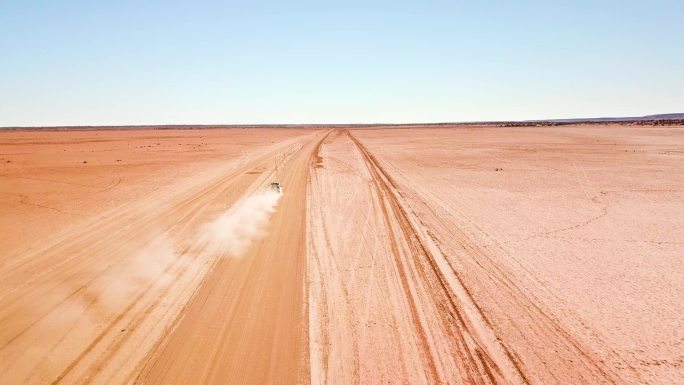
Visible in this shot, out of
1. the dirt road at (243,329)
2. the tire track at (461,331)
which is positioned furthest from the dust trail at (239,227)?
the tire track at (461,331)

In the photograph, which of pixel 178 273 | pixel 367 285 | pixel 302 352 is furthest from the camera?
pixel 178 273

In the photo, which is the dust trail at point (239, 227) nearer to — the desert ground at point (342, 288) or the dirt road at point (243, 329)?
the desert ground at point (342, 288)

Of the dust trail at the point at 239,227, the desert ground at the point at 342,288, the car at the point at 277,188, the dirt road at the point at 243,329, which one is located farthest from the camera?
the car at the point at 277,188

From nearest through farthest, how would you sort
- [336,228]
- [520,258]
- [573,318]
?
[573,318] → [520,258] → [336,228]

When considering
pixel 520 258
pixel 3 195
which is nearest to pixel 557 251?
pixel 520 258

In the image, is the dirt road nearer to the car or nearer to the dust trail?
the dust trail

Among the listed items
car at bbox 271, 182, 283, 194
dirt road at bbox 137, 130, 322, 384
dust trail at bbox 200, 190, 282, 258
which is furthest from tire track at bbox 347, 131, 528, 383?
car at bbox 271, 182, 283, 194

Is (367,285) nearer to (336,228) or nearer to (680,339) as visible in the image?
(336,228)
